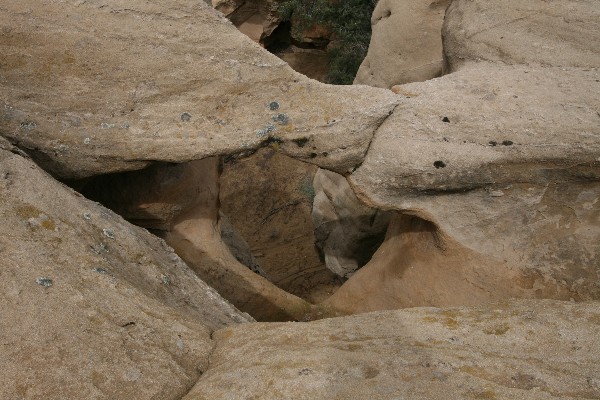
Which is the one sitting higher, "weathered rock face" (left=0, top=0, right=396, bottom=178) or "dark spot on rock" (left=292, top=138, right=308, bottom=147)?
"weathered rock face" (left=0, top=0, right=396, bottom=178)

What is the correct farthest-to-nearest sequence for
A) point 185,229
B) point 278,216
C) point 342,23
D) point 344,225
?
point 342,23, point 278,216, point 344,225, point 185,229

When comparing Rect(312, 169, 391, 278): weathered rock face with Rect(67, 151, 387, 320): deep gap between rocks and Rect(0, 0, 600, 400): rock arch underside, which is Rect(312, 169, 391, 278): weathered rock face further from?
Rect(0, 0, 600, 400): rock arch underside

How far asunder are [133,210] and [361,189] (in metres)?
1.50

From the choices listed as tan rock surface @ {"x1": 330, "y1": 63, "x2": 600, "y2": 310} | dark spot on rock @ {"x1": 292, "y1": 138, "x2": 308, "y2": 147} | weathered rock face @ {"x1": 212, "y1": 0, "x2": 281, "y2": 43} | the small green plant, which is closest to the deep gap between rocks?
dark spot on rock @ {"x1": 292, "y1": 138, "x2": 308, "y2": 147}

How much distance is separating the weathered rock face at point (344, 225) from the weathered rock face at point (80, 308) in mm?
2730

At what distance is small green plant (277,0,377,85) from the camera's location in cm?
784

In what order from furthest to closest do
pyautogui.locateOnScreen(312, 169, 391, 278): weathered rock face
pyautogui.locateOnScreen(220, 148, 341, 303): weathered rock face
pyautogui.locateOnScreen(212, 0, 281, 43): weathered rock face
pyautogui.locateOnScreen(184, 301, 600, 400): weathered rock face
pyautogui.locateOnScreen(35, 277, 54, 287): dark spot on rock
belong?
pyautogui.locateOnScreen(212, 0, 281, 43): weathered rock face
pyautogui.locateOnScreen(220, 148, 341, 303): weathered rock face
pyautogui.locateOnScreen(312, 169, 391, 278): weathered rock face
pyautogui.locateOnScreen(35, 277, 54, 287): dark spot on rock
pyautogui.locateOnScreen(184, 301, 600, 400): weathered rock face

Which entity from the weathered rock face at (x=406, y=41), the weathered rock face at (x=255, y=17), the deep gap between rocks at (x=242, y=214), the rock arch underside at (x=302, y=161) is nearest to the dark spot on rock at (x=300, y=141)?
the rock arch underside at (x=302, y=161)

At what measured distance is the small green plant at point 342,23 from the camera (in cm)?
784

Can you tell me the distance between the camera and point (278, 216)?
7.11 metres

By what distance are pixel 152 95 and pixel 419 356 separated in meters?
1.79

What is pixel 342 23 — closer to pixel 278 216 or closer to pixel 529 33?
pixel 278 216

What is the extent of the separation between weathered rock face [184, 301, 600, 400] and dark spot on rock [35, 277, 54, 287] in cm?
59

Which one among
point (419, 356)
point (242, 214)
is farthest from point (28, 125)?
point (242, 214)
